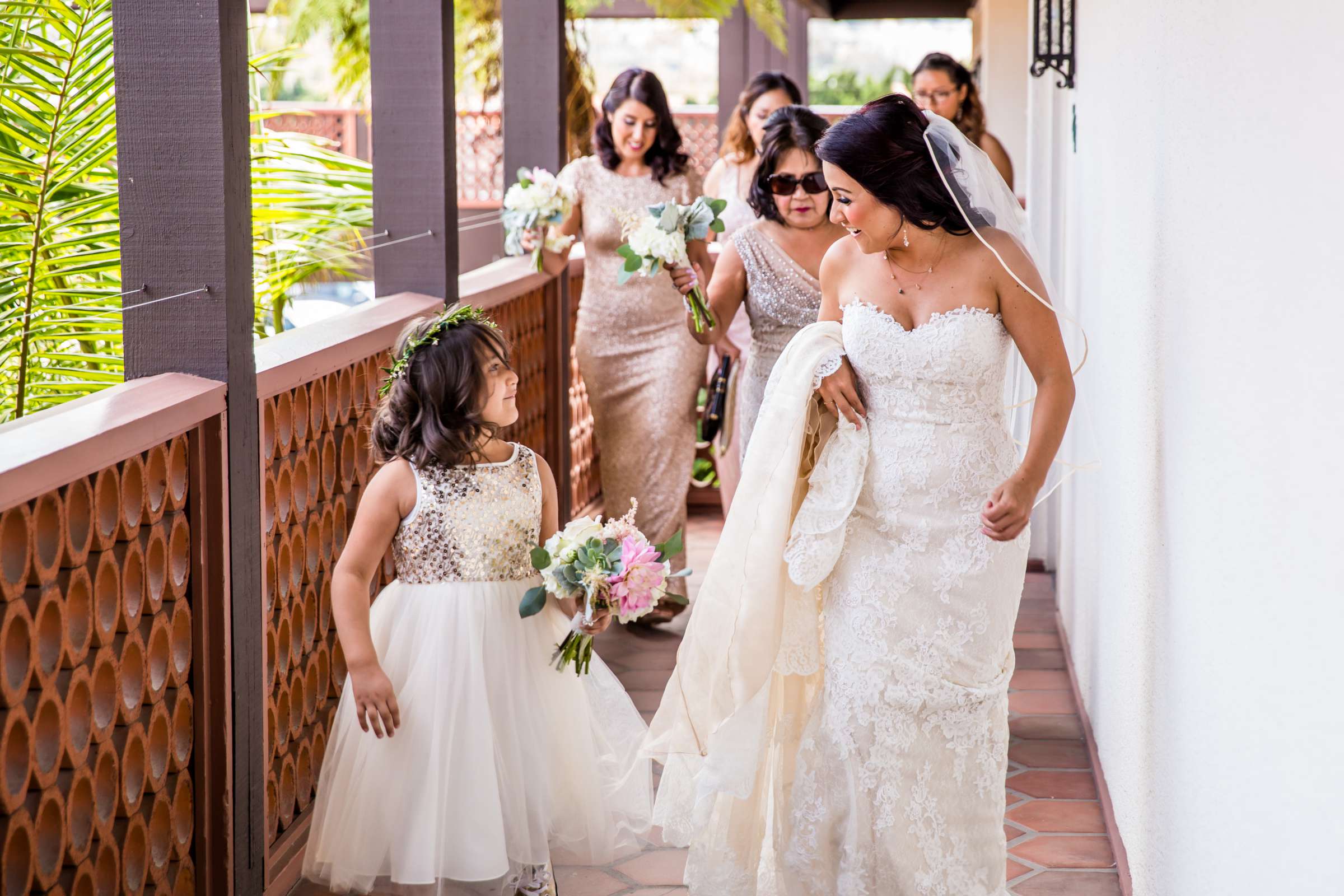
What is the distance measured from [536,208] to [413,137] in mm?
960

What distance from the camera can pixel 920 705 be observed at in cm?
289

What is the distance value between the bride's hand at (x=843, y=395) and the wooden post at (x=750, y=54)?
7646mm

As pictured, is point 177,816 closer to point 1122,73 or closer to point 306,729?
point 306,729

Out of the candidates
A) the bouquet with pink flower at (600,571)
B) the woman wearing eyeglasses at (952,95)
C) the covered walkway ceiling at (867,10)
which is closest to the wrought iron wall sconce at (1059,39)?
the woman wearing eyeglasses at (952,95)

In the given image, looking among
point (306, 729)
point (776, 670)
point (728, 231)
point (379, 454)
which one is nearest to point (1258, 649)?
point (776, 670)

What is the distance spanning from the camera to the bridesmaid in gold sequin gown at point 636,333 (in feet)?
19.1

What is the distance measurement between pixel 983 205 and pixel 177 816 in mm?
1970

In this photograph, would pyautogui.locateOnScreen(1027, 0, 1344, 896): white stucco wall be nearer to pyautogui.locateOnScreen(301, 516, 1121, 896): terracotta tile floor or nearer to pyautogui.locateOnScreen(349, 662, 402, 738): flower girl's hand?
pyautogui.locateOnScreen(301, 516, 1121, 896): terracotta tile floor

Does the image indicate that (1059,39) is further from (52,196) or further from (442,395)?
(52,196)

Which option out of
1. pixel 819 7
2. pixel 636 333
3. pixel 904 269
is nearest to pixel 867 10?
pixel 819 7

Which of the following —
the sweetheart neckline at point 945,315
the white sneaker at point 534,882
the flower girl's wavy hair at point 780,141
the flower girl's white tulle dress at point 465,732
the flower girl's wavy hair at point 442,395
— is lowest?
the white sneaker at point 534,882

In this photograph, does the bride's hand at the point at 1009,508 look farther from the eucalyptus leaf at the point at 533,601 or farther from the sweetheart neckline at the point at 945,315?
the eucalyptus leaf at the point at 533,601

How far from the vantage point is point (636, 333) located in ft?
19.4

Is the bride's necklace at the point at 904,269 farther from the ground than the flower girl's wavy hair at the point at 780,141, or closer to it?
closer to it
